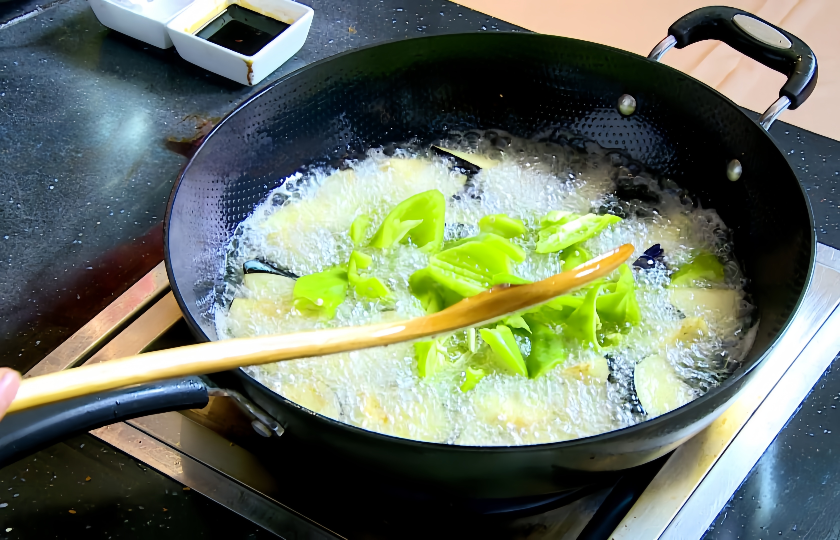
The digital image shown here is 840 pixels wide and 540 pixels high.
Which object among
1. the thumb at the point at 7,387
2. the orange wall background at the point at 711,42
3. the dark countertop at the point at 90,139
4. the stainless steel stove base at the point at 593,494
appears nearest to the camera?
the thumb at the point at 7,387

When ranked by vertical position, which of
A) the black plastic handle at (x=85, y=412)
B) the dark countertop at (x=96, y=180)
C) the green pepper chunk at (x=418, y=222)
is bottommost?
the dark countertop at (x=96, y=180)

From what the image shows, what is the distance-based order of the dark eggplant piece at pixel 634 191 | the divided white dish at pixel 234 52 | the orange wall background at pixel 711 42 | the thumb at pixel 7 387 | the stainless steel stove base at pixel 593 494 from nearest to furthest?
1. the thumb at pixel 7 387
2. the stainless steel stove base at pixel 593 494
3. the dark eggplant piece at pixel 634 191
4. the divided white dish at pixel 234 52
5. the orange wall background at pixel 711 42

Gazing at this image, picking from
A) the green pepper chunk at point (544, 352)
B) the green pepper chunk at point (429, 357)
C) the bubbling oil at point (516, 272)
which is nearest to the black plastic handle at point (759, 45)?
the bubbling oil at point (516, 272)

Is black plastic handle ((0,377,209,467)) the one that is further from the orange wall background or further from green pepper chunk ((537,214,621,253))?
the orange wall background

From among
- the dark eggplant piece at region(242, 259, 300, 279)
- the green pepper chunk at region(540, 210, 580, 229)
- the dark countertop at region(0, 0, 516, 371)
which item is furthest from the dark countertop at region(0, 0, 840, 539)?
the green pepper chunk at region(540, 210, 580, 229)

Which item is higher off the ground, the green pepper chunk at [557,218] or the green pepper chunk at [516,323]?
the green pepper chunk at [557,218]

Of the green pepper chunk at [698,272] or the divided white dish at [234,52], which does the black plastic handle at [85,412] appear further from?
the divided white dish at [234,52]

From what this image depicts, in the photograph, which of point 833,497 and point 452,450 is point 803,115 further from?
point 452,450
